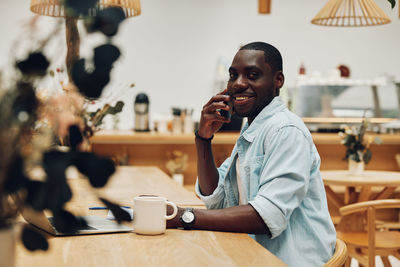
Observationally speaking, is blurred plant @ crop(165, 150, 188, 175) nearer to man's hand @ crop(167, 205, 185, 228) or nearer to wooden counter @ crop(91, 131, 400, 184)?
wooden counter @ crop(91, 131, 400, 184)

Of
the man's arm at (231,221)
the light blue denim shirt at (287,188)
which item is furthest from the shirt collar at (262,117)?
the man's arm at (231,221)

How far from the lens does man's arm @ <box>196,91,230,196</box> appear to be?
1.79 m

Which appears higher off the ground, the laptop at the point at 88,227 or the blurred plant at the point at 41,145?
the blurred plant at the point at 41,145

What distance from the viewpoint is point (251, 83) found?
1.69 meters

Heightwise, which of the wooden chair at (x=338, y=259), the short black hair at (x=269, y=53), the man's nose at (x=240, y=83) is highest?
the short black hair at (x=269, y=53)

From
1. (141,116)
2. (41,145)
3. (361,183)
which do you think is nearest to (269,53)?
(41,145)

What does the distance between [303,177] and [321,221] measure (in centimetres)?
19

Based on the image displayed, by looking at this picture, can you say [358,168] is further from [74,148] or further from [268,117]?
[74,148]

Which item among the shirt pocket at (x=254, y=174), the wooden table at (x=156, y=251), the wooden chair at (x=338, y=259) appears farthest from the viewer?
the shirt pocket at (x=254, y=174)

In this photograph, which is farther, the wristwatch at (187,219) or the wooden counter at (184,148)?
the wooden counter at (184,148)

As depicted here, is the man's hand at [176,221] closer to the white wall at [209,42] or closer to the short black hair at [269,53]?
the short black hair at [269,53]

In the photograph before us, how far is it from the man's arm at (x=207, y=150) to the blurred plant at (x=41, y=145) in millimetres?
1129

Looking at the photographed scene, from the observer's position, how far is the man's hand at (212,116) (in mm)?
1732

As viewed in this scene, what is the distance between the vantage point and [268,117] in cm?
169
